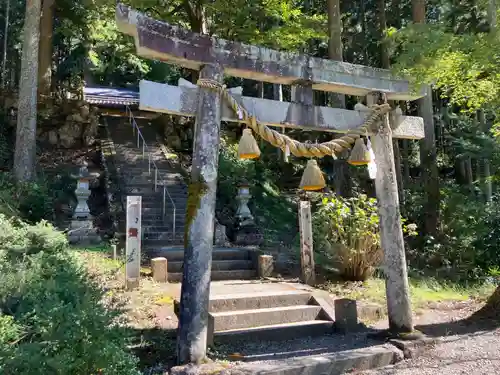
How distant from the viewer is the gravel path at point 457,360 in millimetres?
4438

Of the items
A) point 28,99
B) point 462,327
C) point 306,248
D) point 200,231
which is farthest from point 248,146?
point 28,99

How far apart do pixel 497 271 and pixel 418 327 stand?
467cm

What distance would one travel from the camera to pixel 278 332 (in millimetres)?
5723

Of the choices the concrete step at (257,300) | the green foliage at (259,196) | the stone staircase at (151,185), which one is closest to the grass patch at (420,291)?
the concrete step at (257,300)

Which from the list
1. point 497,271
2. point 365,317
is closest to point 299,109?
point 365,317

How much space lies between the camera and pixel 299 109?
205 inches

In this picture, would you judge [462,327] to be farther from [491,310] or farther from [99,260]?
[99,260]

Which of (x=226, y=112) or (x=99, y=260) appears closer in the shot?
(x=226, y=112)

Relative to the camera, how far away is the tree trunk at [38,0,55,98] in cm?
1544

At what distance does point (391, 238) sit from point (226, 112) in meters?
2.57

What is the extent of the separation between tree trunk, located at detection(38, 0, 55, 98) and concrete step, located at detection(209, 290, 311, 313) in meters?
12.8

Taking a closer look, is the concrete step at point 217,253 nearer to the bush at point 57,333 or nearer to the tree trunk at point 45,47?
the bush at point 57,333

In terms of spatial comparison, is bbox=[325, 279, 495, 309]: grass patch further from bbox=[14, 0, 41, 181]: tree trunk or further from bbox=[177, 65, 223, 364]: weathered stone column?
bbox=[14, 0, 41, 181]: tree trunk

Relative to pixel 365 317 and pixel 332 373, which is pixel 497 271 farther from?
pixel 332 373
